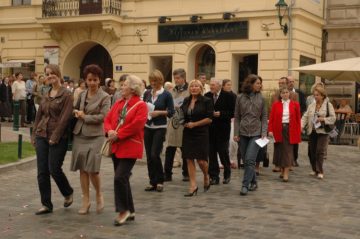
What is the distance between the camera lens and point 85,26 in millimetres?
25953

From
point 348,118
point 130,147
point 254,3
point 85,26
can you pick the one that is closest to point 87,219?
point 130,147

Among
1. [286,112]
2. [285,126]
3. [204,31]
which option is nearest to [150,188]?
[285,126]

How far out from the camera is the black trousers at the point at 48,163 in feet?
24.8

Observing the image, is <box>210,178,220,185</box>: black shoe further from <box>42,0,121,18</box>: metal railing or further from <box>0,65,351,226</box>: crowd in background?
<box>42,0,121,18</box>: metal railing

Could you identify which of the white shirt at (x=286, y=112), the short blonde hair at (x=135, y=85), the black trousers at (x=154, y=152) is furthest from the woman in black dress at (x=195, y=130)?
the white shirt at (x=286, y=112)

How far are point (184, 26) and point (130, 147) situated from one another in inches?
692

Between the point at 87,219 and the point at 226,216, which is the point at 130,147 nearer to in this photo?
the point at 87,219

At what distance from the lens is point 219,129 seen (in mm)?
10414

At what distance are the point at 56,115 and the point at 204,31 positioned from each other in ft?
55.5

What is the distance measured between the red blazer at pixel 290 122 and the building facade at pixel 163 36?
38.0 feet

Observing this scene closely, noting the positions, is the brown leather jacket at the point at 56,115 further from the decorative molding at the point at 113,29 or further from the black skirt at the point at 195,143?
the decorative molding at the point at 113,29

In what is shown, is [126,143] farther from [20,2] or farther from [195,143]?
[20,2]

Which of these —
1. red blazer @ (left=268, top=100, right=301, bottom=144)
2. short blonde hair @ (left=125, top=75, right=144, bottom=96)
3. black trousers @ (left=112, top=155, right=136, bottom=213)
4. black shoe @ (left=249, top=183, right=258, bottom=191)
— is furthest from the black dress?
red blazer @ (left=268, top=100, right=301, bottom=144)

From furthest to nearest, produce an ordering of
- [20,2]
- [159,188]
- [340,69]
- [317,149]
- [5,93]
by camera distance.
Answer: [20,2] < [5,93] < [340,69] < [317,149] < [159,188]
